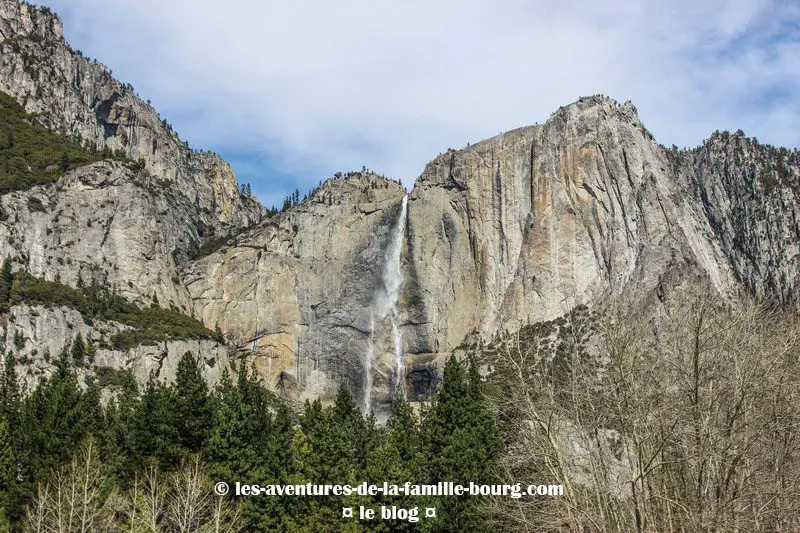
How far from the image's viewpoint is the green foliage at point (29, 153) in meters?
138

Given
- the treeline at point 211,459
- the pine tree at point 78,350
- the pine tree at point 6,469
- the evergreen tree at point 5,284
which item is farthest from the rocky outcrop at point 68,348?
the pine tree at point 6,469

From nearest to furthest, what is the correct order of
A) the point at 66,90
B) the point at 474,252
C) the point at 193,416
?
the point at 193,416
the point at 474,252
the point at 66,90

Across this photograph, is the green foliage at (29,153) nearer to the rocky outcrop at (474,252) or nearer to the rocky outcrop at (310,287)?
the rocky outcrop at (310,287)

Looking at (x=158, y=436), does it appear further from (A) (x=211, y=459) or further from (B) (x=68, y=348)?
(B) (x=68, y=348)

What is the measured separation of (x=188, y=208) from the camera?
18288 centimetres

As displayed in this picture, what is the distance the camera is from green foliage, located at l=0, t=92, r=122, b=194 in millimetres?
138375

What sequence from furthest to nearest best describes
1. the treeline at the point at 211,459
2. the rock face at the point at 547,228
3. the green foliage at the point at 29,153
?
the green foliage at the point at 29,153, the rock face at the point at 547,228, the treeline at the point at 211,459

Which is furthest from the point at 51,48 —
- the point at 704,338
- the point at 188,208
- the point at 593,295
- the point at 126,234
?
the point at 704,338

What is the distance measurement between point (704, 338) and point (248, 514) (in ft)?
97.8

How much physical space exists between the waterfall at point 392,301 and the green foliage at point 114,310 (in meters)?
26.4

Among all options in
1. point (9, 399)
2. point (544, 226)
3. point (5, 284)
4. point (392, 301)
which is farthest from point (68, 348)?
point (544, 226)

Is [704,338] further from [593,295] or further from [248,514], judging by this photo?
[593,295]

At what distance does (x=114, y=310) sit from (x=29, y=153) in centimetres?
4020

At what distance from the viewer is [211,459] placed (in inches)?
2211
